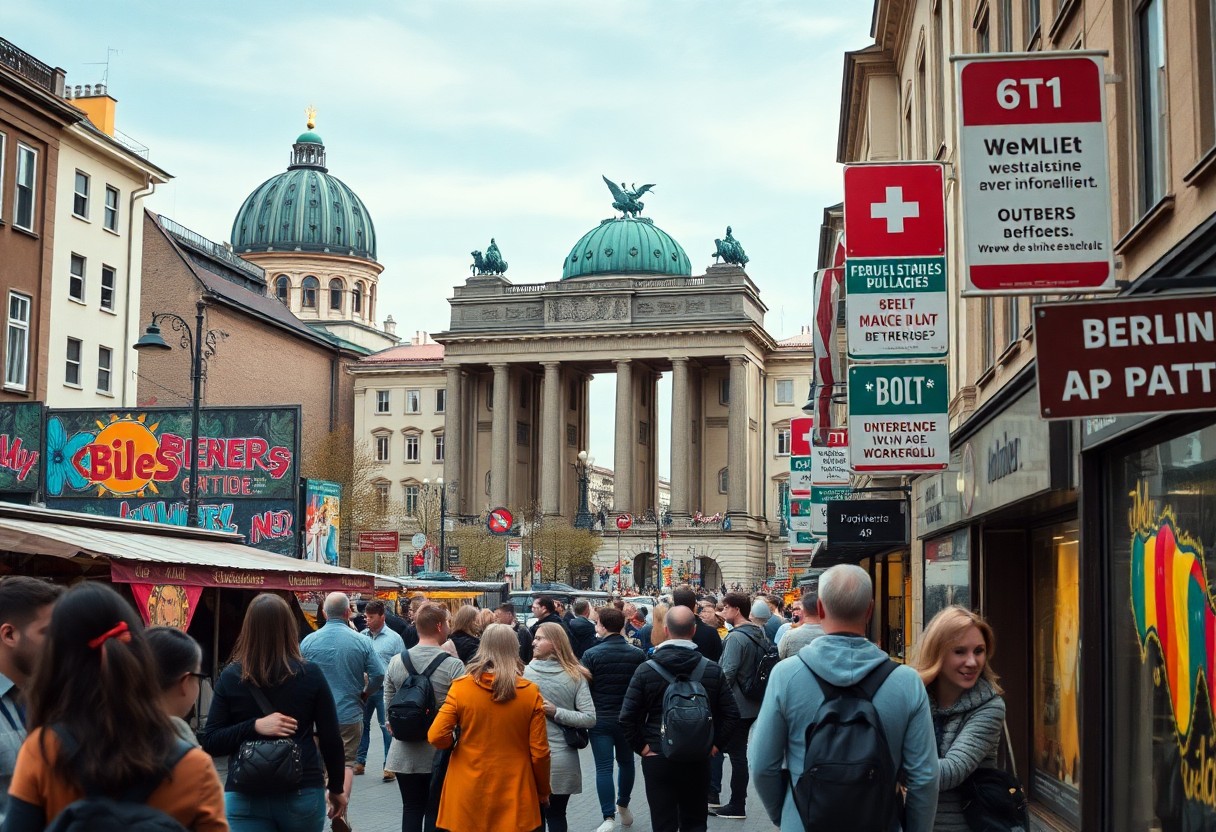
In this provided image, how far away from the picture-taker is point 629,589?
86250mm

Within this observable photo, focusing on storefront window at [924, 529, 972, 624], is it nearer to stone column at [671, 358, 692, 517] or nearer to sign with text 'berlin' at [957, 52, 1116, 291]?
sign with text 'berlin' at [957, 52, 1116, 291]

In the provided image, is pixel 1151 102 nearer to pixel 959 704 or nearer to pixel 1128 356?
pixel 1128 356

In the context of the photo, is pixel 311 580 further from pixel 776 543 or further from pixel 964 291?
pixel 776 543

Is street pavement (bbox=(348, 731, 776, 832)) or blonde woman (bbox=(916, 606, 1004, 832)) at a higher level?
blonde woman (bbox=(916, 606, 1004, 832))

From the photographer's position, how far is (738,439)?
105938 millimetres

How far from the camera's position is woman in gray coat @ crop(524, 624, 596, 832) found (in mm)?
10992

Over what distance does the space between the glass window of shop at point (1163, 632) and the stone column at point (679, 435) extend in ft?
311

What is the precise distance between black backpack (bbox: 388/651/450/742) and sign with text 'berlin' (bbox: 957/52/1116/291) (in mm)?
4522

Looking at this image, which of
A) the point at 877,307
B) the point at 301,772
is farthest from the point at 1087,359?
the point at 877,307

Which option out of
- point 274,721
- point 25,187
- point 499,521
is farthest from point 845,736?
point 499,521

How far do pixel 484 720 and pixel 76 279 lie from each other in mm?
41382

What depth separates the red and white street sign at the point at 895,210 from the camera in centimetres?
1516

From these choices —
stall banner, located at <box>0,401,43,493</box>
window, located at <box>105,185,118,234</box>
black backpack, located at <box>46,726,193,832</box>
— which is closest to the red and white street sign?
black backpack, located at <box>46,726,193,832</box>

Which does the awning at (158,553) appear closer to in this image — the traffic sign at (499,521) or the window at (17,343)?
the window at (17,343)
